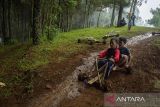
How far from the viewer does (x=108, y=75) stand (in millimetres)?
10344

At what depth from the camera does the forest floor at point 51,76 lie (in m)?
8.95

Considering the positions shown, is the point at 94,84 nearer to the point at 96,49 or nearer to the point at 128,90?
the point at 128,90

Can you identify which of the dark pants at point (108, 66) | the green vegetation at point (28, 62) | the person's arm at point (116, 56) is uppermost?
the person's arm at point (116, 56)

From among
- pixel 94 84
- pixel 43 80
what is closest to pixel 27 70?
pixel 43 80

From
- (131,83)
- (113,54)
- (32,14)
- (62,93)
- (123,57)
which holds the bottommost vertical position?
(62,93)

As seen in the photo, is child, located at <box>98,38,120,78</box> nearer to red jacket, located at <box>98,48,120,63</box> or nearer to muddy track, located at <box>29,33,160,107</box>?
red jacket, located at <box>98,48,120,63</box>

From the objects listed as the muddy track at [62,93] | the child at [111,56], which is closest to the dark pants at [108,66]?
the child at [111,56]

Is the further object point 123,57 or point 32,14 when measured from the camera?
point 32,14

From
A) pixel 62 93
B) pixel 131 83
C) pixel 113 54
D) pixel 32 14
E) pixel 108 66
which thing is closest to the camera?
pixel 62 93

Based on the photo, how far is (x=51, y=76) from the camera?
1093cm

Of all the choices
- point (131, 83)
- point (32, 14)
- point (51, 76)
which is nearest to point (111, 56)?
point (131, 83)

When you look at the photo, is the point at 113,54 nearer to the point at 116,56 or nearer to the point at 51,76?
the point at 116,56

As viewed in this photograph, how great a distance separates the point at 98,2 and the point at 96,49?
25739 mm

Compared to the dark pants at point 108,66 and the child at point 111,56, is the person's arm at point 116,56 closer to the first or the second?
the child at point 111,56
